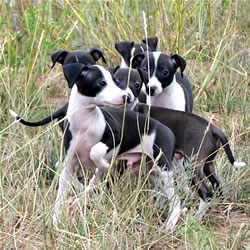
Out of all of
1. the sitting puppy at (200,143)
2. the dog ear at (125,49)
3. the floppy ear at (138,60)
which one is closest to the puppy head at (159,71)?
the floppy ear at (138,60)

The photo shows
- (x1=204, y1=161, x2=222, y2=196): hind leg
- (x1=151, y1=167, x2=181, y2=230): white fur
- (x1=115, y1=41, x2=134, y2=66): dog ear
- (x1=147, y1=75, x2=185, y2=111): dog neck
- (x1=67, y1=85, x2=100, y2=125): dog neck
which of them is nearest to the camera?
(x1=151, y1=167, x2=181, y2=230): white fur

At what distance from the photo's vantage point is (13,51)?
710 centimetres

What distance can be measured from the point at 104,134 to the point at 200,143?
26.6 inches

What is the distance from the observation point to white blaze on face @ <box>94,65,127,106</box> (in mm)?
4770

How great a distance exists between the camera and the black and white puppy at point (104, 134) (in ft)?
15.9

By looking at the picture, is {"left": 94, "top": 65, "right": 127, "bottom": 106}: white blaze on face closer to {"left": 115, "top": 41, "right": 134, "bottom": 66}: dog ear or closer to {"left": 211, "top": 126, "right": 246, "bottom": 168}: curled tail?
{"left": 211, "top": 126, "right": 246, "bottom": 168}: curled tail

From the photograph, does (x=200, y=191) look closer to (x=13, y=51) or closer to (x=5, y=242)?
(x=5, y=242)

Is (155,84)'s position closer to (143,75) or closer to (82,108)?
(143,75)

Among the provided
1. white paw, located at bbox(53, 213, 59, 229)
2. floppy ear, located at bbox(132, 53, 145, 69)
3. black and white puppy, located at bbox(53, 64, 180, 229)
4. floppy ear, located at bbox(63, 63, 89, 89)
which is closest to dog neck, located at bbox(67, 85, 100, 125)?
black and white puppy, located at bbox(53, 64, 180, 229)

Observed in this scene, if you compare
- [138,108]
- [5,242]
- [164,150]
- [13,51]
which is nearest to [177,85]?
[138,108]

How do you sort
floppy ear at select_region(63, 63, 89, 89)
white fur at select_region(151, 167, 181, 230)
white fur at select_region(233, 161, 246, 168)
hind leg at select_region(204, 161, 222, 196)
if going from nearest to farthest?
white fur at select_region(151, 167, 181, 230), floppy ear at select_region(63, 63, 89, 89), white fur at select_region(233, 161, 246, 168), hind leg at select_region(204, 161, 222, 196)

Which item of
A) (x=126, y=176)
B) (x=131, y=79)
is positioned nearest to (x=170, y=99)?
(x=131, y=79)

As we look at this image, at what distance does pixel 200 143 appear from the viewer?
205 inches

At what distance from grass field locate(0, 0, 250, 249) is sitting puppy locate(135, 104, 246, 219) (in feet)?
0.35
